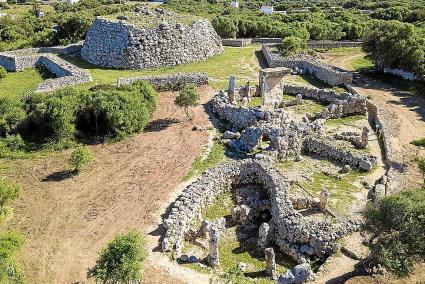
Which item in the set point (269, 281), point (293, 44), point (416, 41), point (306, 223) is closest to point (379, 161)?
point (306, 223)

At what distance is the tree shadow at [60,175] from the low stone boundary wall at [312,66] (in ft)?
89.5

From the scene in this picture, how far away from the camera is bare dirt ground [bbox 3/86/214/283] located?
59.7 ft

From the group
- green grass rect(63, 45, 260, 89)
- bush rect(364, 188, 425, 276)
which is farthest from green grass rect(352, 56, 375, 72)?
bush rect(364, 188, 425, 276)

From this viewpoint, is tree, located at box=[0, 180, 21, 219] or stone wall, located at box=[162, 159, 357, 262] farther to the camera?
tree, located at box=[0, 180, 21, 219]

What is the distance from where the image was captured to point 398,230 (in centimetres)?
1662

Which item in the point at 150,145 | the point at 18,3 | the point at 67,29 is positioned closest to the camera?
the point at 150,145

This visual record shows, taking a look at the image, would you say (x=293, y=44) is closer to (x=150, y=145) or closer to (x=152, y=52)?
(x=152, y=52)

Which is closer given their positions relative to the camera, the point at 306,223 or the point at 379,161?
the point at 306,223

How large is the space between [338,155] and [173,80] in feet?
61.4

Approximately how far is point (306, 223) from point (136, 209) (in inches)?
318

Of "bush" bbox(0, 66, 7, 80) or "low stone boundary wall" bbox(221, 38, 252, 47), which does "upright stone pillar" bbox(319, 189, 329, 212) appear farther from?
"low stone boundary wall" bbox(221, 38, 252, 47)

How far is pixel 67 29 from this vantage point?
193ft

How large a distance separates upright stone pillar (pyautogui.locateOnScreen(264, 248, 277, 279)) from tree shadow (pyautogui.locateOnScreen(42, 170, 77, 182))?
12562 millimetres

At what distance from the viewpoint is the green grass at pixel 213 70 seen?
142ft
